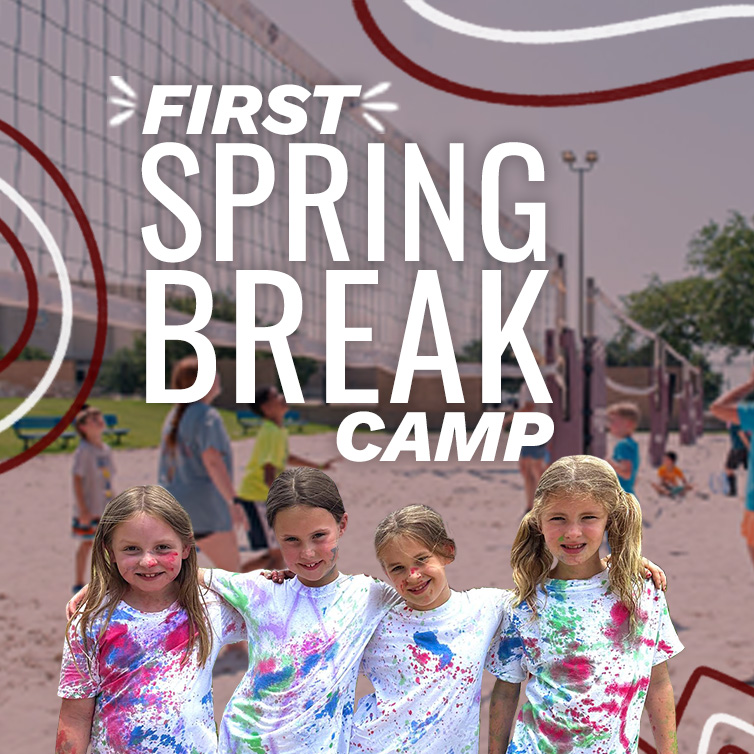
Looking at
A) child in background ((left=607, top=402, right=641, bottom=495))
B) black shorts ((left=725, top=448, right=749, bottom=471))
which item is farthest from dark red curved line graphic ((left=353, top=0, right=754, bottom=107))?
black shorts ((left=725, top=448, right=749, bottom=471))

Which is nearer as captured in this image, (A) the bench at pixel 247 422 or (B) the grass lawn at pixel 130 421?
(B) the grass lawn at pixel 130 421

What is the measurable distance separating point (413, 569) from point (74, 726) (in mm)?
651

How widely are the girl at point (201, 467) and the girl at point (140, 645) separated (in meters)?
1.86

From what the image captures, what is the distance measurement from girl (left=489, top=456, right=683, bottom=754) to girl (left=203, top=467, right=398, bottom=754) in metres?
0.27

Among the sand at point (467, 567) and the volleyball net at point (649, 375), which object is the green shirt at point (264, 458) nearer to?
the sand at point (467, 567)

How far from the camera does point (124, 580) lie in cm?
162

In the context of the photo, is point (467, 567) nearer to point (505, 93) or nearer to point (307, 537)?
point (505, 93)

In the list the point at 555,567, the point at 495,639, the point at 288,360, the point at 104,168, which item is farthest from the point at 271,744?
the point at 104,168

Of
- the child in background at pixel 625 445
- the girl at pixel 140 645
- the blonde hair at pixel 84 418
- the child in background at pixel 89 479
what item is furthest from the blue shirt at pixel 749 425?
the blonde hair at pixel 84 418

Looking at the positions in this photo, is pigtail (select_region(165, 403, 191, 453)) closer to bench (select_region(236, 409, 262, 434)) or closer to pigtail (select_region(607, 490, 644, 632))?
pigtail (select_region(607, 490, 644, 632))

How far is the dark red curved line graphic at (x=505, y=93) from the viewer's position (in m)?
2.42

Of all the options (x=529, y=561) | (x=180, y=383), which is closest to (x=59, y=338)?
(x=180, y=383)

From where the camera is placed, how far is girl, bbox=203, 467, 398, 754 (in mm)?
1589

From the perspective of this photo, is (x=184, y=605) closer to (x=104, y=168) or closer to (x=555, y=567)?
(x=555, y=567)
